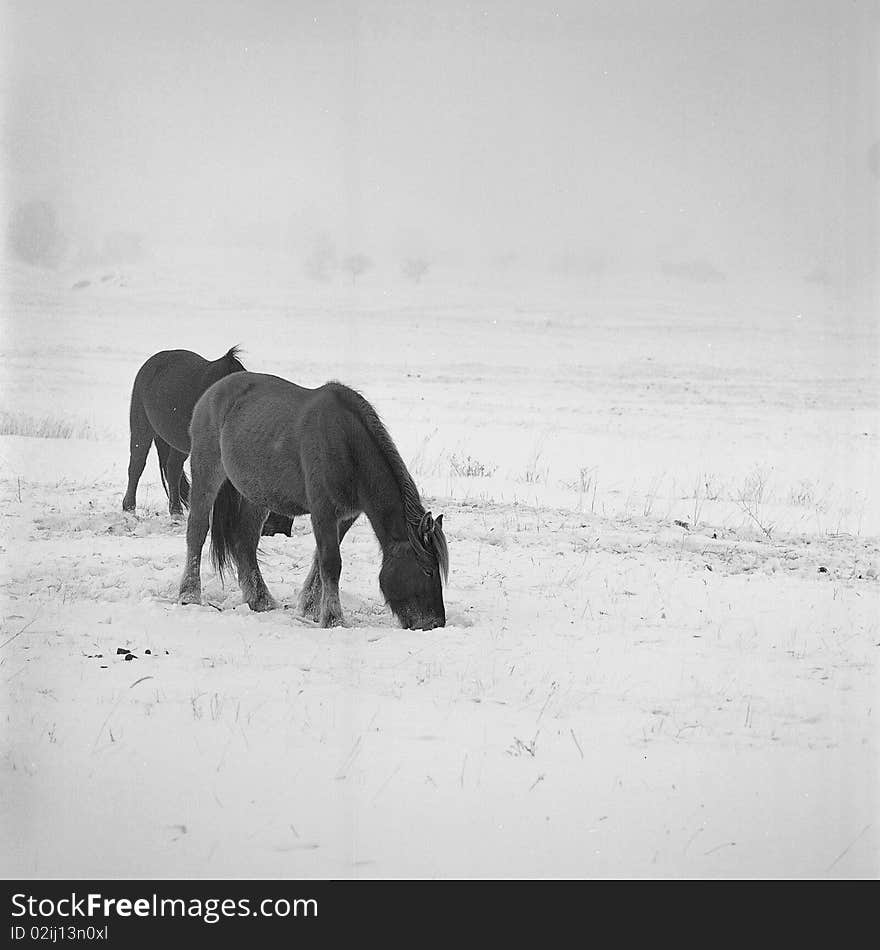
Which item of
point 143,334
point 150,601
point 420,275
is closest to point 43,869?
point 150,601

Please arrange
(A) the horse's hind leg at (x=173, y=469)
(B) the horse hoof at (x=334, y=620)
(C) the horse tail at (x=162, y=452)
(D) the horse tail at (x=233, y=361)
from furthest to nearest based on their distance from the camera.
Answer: (C) the horse tail at (x=162, y=452) → (A) the horse's hind leg at (x=173, y=469) → (D) the horse tail at (x=233, y=361) → (B) the horse hoof at (x=334, y=620)

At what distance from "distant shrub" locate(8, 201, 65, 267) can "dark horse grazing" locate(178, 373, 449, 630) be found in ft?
6.23

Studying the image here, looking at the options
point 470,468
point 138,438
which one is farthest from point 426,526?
point 470,468

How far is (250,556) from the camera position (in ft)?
26.3

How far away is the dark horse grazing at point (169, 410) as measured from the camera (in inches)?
436

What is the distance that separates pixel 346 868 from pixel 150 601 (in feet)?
12.8

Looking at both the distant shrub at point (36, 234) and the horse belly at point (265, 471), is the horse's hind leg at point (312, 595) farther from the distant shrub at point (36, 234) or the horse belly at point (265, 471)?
the distant shrub at point (36, 234)

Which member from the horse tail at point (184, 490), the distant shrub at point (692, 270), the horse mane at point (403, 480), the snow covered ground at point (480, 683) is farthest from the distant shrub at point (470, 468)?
the distant shrub at point (692, 270)

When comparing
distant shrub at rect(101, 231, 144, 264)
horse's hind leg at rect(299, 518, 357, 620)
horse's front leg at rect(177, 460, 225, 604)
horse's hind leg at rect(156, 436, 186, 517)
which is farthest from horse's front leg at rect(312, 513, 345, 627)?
distant shrub at rect(101, 231, 144, 264)

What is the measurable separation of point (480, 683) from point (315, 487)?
200 cm

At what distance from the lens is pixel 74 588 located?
25.6ft

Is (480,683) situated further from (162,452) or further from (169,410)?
(162,452)

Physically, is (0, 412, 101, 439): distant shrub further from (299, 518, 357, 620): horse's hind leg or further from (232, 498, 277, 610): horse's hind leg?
(299, 518, 357, 620): horse's hind leg

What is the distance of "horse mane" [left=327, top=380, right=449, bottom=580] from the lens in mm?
7082
